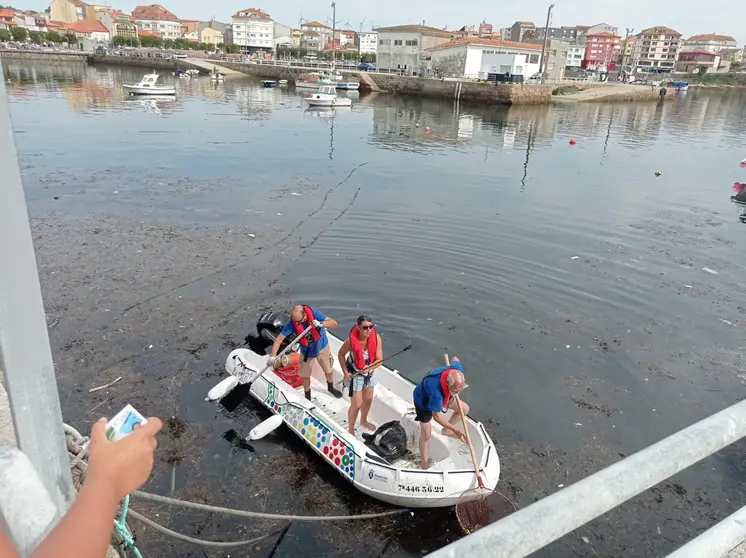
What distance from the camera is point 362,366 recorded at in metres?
8.52

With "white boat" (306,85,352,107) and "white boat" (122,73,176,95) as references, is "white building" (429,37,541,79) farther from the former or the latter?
"white boat" (122,73,176,95)

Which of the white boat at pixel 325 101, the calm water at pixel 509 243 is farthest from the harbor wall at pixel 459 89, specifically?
the calm water at pixel 509 243

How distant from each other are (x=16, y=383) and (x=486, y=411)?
356 inches

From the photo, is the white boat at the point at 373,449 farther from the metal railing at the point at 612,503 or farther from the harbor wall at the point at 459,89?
the harbor wall at the point at 459,89

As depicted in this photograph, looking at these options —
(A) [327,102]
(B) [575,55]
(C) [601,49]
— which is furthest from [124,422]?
(C) [601,49]

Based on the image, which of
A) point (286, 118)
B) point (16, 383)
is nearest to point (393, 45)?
point (286, 118)

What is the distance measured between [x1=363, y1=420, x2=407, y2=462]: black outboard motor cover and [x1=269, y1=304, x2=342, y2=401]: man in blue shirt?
1737mm

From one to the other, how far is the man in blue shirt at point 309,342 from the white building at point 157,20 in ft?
635

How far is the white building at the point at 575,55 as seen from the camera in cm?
14338

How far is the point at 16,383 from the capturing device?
1.65 metres

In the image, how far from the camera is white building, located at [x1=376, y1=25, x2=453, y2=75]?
85125mm

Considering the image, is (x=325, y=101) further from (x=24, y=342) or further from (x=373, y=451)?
(x=24, y=342)

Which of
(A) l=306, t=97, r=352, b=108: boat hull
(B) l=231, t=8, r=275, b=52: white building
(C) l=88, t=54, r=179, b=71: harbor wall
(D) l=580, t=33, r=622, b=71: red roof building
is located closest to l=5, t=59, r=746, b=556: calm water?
(A) l=306, t=97, r=352, b=108: boat hull

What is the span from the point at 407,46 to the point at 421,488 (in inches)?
3531
